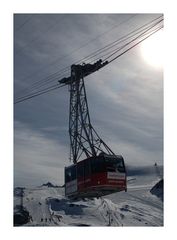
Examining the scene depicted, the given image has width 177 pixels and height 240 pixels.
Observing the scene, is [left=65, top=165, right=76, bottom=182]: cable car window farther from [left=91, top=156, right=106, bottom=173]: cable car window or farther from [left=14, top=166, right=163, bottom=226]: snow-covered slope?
[left=91, top=156, right=106, bottom=173]: cable car window

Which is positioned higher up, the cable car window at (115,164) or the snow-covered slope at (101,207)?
the cable car window at (115,164)

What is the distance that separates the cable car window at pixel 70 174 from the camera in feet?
31.2

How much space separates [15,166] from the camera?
353 inches

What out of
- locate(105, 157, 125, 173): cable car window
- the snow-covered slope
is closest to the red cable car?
locate(105, 157, 125, 173): cable car window

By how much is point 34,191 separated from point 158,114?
9.21 feet

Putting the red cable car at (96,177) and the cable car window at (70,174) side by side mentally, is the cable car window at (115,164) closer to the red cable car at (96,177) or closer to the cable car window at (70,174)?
the red cable car at (96,177)

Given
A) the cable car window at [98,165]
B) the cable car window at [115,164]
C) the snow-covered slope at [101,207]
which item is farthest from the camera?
the cable car window at [98,165]

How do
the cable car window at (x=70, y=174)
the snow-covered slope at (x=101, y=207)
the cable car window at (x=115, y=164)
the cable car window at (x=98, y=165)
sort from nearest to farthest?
the snow-covered slope at (x=101, y=207) → the cable car window at (x=70, y=174) → the cable car window at (x=115, y=164) → the cable car window at (x=98, y=165)

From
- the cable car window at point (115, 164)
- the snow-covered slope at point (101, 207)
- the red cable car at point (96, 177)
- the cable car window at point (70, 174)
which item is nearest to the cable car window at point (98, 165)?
the red cable car at point (96, 177)

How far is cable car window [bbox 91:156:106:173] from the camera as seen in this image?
1003cm

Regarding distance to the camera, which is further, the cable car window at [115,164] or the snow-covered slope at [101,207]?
the cable car window at [115,164]

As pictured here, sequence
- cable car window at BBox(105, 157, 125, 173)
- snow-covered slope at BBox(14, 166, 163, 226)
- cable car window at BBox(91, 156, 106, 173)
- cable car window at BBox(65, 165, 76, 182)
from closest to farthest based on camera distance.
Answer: snow-covered slope at BBox(14, 166, 163, 226), cable car window at BBox(65, 165, 76, 182), cable car window at BBox(105, 157, 125, 173), cable car window at BBox(91, 156, 106, 173)

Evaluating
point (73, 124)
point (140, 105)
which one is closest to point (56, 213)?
point (73, 124)
